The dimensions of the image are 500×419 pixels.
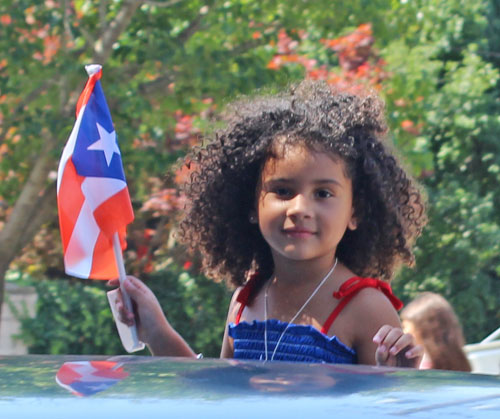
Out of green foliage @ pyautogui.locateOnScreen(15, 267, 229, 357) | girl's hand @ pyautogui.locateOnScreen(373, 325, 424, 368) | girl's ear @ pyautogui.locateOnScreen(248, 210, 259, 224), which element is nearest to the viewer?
girl's hand @ pyautogui.locateOnScreen(373, 325, 424, 368)

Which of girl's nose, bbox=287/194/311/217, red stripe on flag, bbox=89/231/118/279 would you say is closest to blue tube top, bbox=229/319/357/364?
girl's nose, bbox=287/194/311/217

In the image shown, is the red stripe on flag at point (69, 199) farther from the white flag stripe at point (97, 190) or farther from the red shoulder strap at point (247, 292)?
the red shoulder strap at point (247, 292)

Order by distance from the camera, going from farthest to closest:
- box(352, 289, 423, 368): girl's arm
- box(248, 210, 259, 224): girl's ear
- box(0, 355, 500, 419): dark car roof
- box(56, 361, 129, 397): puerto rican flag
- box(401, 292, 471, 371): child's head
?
box(401, 292, 471, 371): child's head < box(248, 210, 259, 224): girl's ear < box(352, 289, 423, 368): girl's arm < box(56, 361, 129, 397): puerto rican flag < box(0, 355, 500, 419): dark car roof

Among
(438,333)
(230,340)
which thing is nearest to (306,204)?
(230,340)

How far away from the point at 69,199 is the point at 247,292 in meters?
0.56

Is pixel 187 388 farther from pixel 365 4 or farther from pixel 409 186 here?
pixel 365 4

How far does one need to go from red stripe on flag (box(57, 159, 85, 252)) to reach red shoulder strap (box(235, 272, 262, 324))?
0.51m

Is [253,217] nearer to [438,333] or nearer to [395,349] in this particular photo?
[395,349]

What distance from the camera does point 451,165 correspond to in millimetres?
12016

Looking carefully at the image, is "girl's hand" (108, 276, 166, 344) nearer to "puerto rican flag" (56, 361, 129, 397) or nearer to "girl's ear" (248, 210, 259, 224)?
"girl's ear" (248, 210, 259, 224)

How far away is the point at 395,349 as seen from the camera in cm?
232

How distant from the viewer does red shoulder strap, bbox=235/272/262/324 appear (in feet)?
9.83

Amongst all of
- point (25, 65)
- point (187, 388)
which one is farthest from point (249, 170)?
point (25, 65)

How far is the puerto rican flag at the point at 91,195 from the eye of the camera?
2.93m
